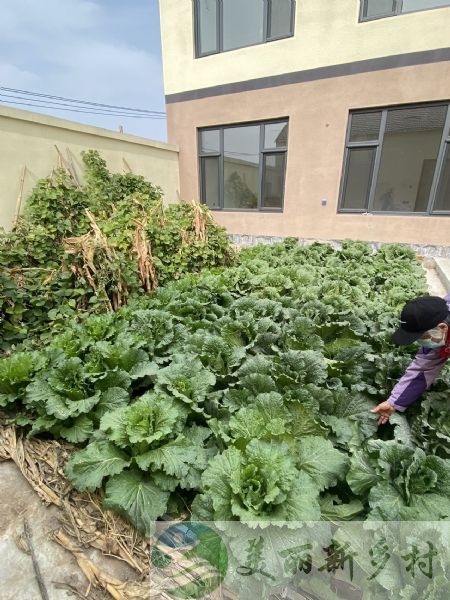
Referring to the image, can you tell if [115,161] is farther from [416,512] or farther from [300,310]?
[416,512]

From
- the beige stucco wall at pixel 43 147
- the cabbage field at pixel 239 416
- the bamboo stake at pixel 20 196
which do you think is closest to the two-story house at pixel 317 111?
the beige stucco wall at pixel 43 147

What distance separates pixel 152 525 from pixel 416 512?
1.01 meters

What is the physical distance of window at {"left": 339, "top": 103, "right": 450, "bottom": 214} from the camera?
5691 millimetres

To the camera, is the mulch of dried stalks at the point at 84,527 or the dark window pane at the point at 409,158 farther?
the dark window pane at the point at 409,158

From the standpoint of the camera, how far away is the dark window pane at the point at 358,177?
244 inches

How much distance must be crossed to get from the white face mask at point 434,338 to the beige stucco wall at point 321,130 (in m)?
5.57

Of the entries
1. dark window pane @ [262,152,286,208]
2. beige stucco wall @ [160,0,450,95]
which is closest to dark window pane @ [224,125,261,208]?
dark window pane @ [262,152,286,208]

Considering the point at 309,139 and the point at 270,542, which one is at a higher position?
the point at 309,139

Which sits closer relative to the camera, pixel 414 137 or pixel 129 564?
pixel 129 564

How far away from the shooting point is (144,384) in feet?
6.59

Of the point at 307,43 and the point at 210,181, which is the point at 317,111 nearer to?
the point at 307,43

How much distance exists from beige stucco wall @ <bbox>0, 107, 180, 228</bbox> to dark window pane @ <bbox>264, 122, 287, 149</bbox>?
107 inches

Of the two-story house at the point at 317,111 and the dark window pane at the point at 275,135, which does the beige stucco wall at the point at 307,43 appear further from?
the dark window pane at the point at 275,135

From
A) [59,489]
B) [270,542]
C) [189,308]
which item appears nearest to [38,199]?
[189,308]
